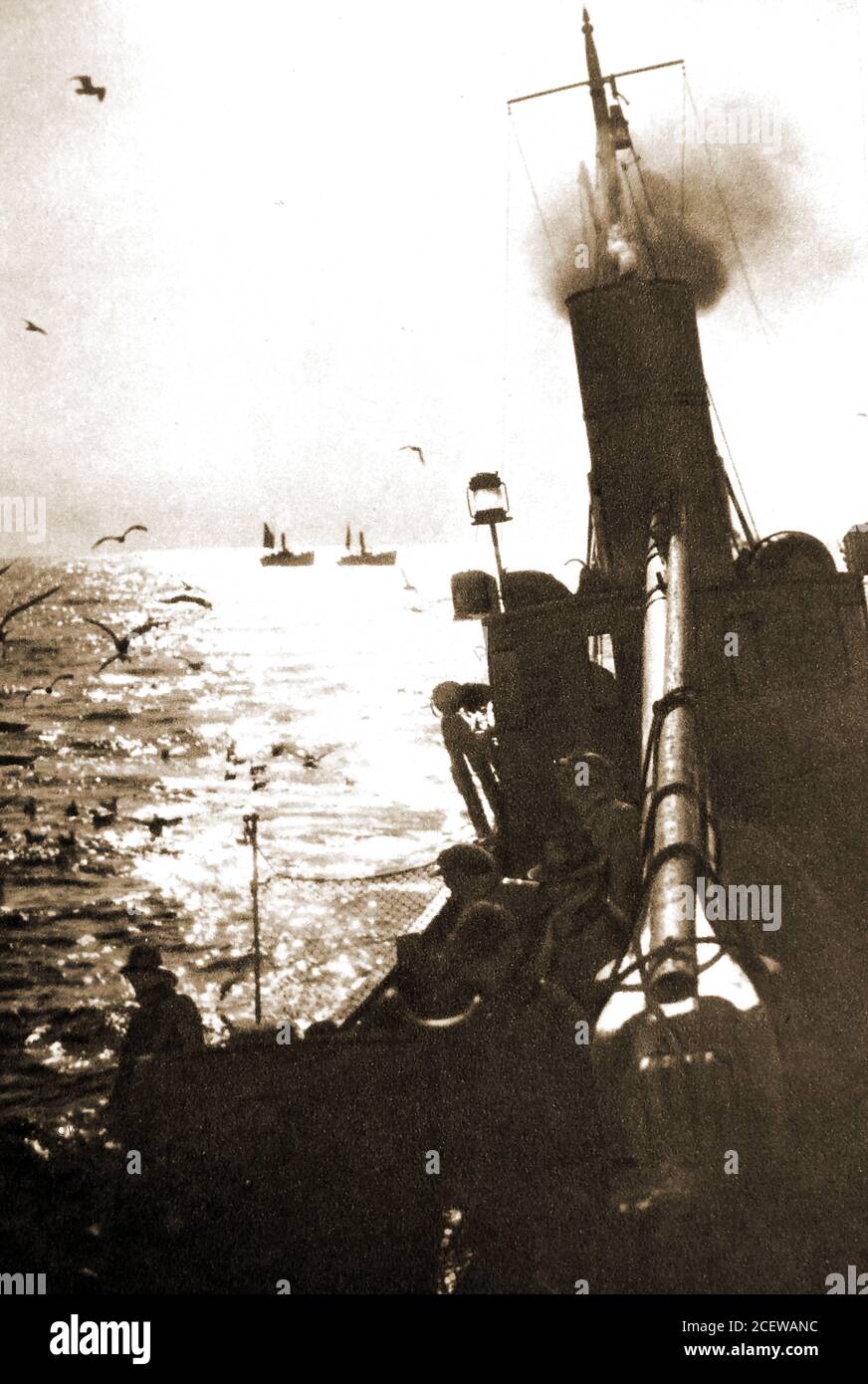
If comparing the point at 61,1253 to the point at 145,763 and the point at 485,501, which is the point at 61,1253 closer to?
the point at 485,501

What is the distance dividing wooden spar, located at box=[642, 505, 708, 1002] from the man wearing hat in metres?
7.01

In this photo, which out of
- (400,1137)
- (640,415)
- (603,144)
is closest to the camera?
(400,1137)

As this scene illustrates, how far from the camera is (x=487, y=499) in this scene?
16609 mm

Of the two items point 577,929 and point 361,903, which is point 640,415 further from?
point 361,903

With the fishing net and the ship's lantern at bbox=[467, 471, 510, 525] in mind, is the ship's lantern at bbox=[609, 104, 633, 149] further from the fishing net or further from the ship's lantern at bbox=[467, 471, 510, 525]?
the fishing net

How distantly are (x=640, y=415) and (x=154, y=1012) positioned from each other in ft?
43.4

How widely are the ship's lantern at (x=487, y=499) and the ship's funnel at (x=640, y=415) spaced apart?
9.26 ft

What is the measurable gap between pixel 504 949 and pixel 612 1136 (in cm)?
532

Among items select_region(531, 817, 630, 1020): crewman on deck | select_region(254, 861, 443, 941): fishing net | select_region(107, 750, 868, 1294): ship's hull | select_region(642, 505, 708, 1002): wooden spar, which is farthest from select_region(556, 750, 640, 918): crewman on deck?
select_region(254, 861, 443, 941): fishing net

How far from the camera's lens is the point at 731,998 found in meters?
5.20

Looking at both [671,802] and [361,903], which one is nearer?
[671,802]

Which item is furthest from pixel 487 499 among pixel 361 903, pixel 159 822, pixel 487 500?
pixel 159 822

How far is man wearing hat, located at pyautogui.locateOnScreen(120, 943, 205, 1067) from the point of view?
11852 mm
